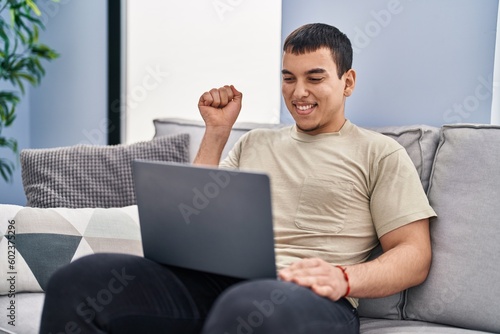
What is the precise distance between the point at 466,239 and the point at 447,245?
44 mm

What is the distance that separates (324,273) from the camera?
122cm

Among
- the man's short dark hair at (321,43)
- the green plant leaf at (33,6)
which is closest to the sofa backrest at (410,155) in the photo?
the man's short dark hair at (321,43)

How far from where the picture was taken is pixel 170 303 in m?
1.28

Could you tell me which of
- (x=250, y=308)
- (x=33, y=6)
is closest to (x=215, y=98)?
(x=250, y=308)

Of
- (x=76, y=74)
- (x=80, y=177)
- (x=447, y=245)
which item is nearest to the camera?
(x=447, y=245)

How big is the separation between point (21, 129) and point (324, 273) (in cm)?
270

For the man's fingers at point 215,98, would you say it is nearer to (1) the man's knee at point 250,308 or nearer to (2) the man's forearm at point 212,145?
(2) the man's forearm at point 212,145

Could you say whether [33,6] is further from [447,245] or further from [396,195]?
[447,245]

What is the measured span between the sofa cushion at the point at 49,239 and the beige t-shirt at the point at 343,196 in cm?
45

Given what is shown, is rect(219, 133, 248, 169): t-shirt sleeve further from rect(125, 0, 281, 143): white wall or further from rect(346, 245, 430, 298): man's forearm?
rect(125, 0, 281, 143): white wall

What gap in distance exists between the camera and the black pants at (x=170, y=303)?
3.52 feet

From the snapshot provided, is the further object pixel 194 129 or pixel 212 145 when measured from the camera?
pixel 194 129

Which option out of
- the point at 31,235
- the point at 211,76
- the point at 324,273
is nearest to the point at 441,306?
the point at 324,273

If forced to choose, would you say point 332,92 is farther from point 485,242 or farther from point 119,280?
point 119,280
